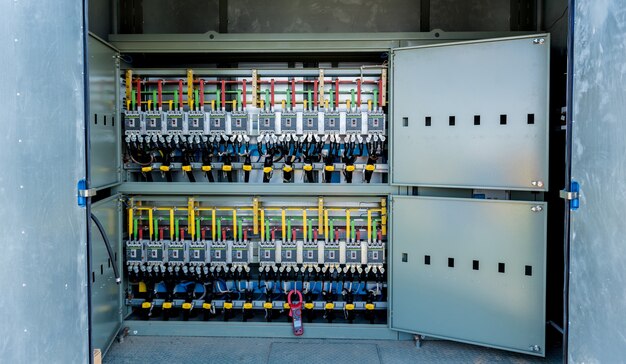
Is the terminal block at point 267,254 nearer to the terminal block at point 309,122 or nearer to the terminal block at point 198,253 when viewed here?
the terminal block at point 198,253

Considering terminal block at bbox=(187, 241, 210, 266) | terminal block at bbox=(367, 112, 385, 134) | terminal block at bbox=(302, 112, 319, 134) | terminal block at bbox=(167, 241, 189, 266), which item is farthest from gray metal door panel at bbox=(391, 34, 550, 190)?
terminal block at bbox=(167, 241, 189, 266)

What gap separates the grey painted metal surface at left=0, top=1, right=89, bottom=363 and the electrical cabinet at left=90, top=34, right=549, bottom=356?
4.82ft

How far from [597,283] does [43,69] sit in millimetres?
1717

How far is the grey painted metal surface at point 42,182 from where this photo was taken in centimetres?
109

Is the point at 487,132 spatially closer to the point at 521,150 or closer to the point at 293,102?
the point at 521,150

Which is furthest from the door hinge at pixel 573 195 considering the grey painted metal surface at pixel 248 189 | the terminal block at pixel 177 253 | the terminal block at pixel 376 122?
the terminal block at pixel 177 253

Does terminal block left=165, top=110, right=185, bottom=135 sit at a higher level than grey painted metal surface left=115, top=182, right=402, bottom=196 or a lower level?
higher

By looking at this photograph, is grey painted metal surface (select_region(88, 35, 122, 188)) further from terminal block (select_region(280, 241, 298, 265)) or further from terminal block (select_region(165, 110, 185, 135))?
terminal block (select_region(280, 241, 298, 265))

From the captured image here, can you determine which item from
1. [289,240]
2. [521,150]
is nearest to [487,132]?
[521,150]

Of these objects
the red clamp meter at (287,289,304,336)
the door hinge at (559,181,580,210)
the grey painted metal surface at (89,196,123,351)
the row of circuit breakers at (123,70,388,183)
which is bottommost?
the red clamp meter at (287,289,304,336)

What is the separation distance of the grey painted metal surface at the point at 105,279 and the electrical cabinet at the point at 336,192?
34 millimetres

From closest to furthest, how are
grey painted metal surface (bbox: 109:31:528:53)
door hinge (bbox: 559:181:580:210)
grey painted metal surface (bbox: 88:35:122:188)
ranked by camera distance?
door hinge (bbox: 559:181:580:210) → grey painted metal surface (bbox: 88:35:122:188) → grey painted metal surface (bbox: 109:31:528:53)

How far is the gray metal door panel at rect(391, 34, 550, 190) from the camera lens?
261 cm

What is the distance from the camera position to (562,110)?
287cm
